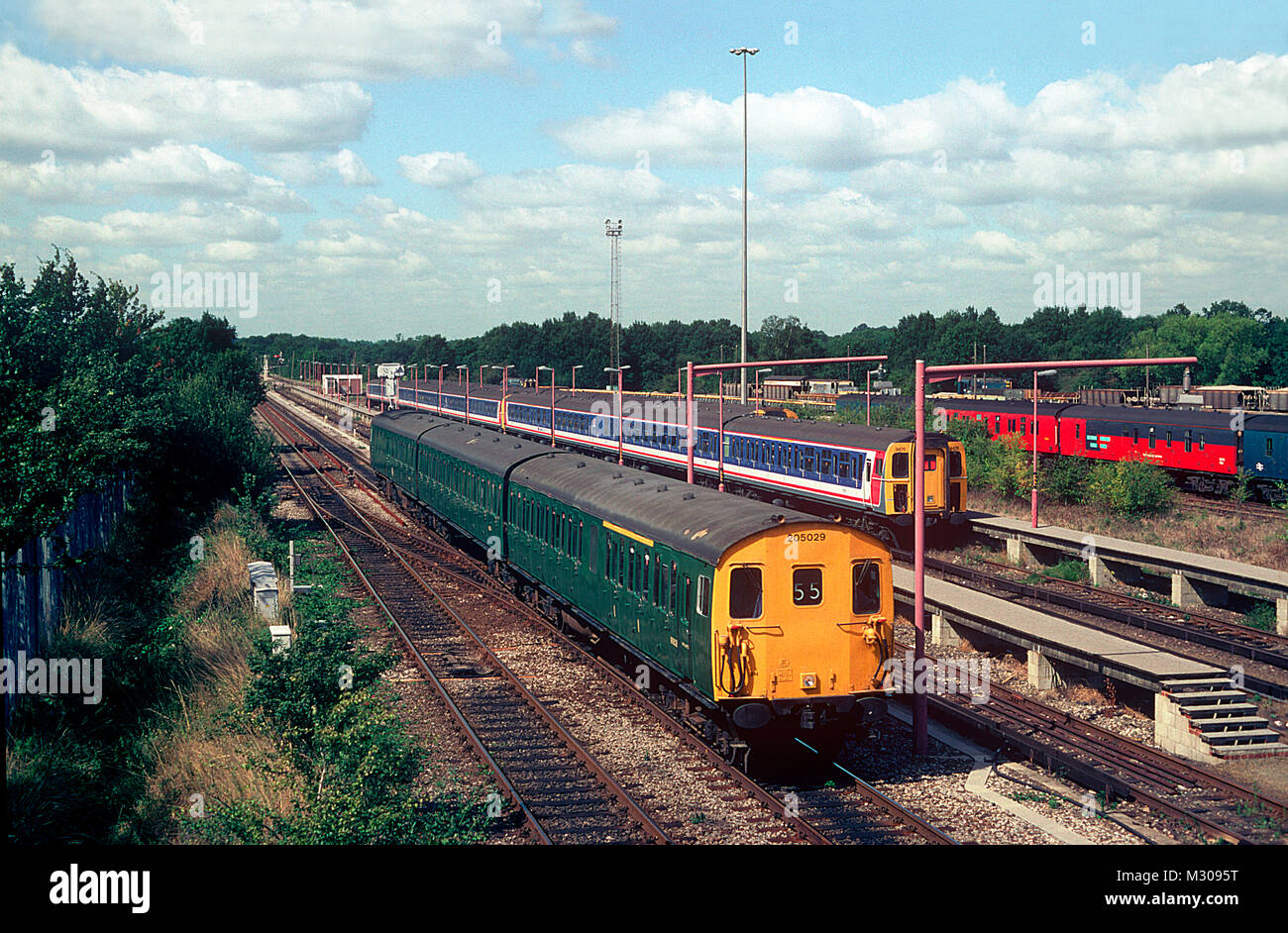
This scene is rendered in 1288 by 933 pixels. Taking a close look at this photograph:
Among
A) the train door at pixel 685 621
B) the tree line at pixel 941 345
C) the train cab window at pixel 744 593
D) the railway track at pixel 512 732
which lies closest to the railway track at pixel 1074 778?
the train door at pixel 685 621

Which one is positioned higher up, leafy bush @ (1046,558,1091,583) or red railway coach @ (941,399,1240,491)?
red railway coach @ (941,399,1240,491)

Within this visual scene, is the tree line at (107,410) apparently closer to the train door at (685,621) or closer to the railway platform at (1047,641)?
the train door at (685,621)

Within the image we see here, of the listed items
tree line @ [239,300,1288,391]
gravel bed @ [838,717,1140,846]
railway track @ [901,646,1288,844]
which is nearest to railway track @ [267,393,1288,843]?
railway track @ [901,646,1288,844]

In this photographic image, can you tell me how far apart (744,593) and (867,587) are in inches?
71.3

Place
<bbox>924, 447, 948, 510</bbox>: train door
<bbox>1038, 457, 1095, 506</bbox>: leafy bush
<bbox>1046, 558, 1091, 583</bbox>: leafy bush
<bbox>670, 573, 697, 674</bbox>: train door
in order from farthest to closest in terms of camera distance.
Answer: <bbox>1038, 457, 1095, 506</bbox>: leafy bush → <bbox>924, 447, 948, 510</bbox>: train door → <bbox>1046, 558, 1091, 583</bbox>: leafy bush → <bbox>670, 573, 697, 674</bbox>: train door

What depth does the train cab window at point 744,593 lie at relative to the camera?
47.0 feet

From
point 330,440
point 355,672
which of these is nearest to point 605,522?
point 355,672

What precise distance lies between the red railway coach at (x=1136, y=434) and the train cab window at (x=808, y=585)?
3218 centimetres

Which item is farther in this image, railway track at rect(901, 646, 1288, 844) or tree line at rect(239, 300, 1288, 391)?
tree line at rect(239, 300, 1288, 391)

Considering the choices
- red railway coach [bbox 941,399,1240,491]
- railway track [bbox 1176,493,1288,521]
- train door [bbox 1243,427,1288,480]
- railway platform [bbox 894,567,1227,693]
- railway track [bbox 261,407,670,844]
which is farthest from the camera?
red railway coach [bbox 941,399,1240,491]

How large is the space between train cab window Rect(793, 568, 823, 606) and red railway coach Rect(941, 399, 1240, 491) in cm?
3218

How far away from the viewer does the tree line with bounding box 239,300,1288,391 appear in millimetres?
112250

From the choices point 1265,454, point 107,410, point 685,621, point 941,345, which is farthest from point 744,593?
point 941,345

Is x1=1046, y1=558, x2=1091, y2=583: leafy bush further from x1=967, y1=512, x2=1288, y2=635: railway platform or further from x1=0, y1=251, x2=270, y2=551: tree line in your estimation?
x1=0, y1=251, x2=270, y2=551: tree line
